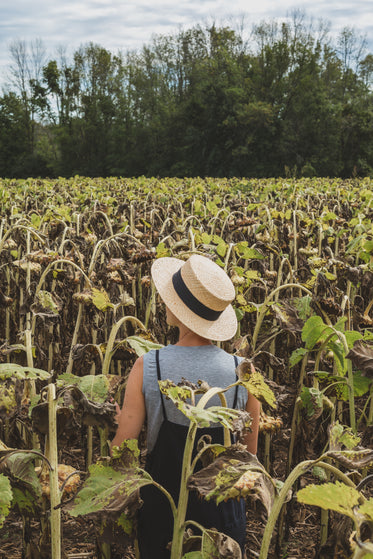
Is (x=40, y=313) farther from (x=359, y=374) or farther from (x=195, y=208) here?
(x=195, y=208)

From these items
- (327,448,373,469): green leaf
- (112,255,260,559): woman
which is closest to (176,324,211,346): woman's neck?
(112,255,260,559): woman

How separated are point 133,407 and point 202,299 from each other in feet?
1.38

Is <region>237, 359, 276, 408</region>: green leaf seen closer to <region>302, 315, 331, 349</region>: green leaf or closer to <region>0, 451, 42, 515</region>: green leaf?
<region>0, 451, 42, 515</region>: green leaf

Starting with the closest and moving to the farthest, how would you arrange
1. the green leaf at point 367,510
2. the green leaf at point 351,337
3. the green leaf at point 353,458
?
the green leaf at point 367,510 → the green leaf at point 353,458 → the green leaf at point 351,337

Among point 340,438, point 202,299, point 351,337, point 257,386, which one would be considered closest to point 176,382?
point 202,299

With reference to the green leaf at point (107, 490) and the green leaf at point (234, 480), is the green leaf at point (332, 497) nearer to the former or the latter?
the green leaf at point (234, 480)

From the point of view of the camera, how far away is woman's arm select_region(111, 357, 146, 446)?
1866mm

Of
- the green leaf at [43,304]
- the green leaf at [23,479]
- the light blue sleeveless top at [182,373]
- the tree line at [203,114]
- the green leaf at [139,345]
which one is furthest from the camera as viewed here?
the tree line at [203,114]

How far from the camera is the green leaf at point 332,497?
38.2 inches

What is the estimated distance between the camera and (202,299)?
1.87m

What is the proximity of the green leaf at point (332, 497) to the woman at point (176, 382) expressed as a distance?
0.84 meters

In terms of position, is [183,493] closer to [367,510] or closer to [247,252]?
[367,510]

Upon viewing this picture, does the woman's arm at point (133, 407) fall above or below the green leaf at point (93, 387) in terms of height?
below

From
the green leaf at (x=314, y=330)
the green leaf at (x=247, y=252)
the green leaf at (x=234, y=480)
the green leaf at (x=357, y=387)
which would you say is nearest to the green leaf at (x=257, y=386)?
the green leaf at (x=234, y=480)
